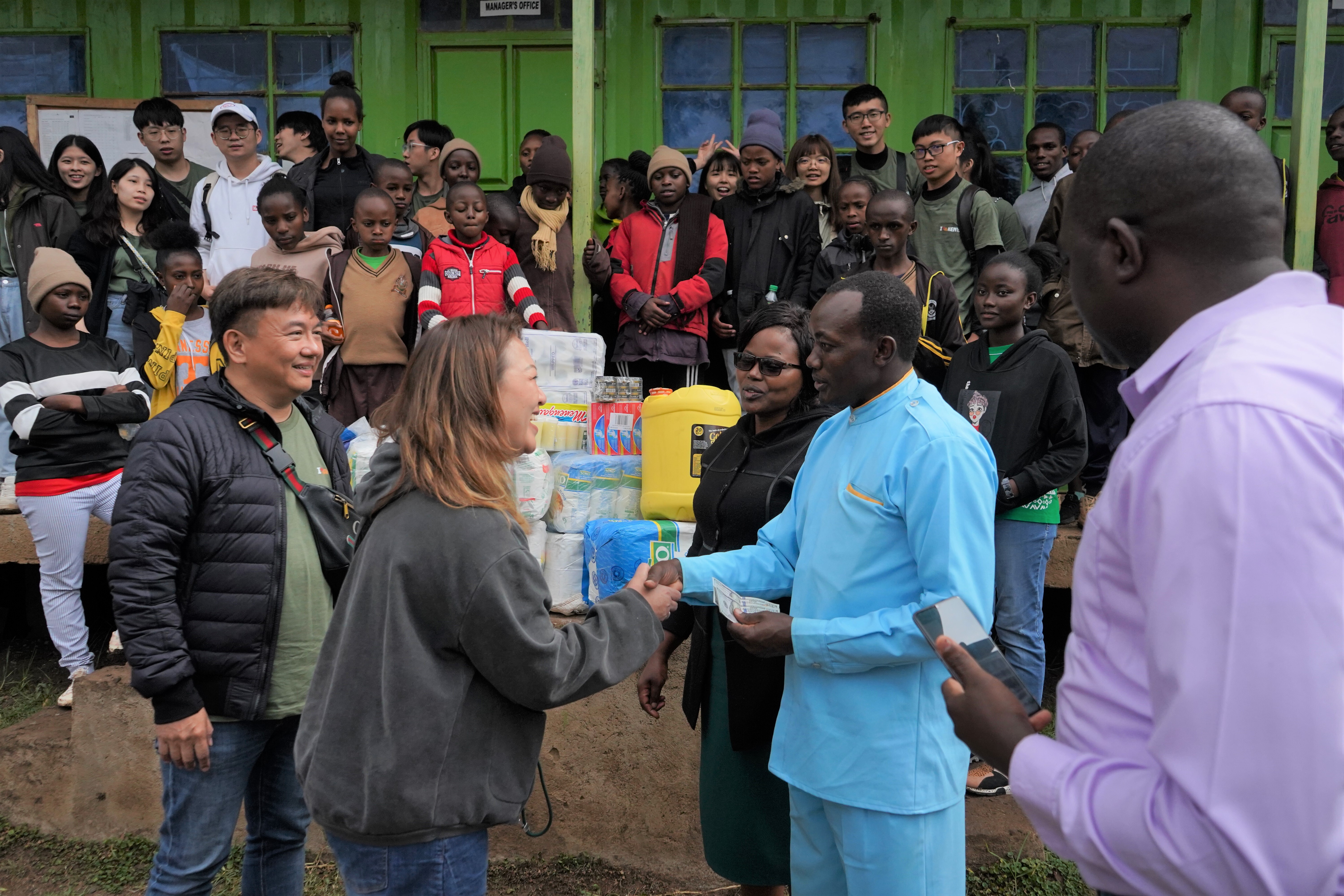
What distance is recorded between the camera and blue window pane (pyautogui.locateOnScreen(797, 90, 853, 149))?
7914 mm

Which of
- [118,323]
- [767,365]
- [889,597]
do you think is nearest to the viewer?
[889,597]

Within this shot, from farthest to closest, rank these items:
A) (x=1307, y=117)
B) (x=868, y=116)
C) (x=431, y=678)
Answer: (x=868, y=116)
(x=1307, y=117)
(x=431, y=678)

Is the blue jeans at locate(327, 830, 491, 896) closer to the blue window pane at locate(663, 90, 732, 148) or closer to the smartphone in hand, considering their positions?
the smartphone in hand

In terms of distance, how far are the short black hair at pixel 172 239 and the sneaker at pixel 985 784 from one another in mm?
5061

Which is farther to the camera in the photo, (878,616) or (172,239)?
(172,239)

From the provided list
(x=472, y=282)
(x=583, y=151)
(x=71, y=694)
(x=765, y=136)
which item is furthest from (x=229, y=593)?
(x=765, y=136)

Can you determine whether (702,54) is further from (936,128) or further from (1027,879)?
(1027,879)

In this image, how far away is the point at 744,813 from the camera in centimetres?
297

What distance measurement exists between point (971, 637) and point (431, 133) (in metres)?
6.33

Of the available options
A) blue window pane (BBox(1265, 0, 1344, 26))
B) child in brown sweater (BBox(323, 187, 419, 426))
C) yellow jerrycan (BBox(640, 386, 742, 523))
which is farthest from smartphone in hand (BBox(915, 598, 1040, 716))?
blue window pane (BBox(1265, 0, 1344, 26))

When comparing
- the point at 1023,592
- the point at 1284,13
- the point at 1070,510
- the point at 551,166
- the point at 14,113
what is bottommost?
the point at 1023,592

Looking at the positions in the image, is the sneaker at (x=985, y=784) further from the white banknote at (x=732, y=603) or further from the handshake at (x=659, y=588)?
the handshake at (x=659, y=588)

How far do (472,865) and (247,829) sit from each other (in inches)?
44.7

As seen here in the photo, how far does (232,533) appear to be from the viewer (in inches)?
106
